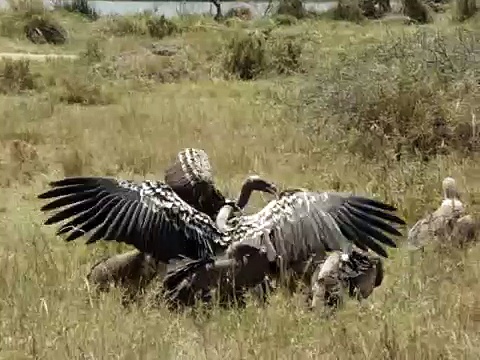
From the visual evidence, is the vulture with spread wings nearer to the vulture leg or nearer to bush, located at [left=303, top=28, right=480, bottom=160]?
the vulture leg

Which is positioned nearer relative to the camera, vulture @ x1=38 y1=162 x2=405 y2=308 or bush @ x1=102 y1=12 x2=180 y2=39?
vulture @ x1=38 y1=162 x2=405 y2=308

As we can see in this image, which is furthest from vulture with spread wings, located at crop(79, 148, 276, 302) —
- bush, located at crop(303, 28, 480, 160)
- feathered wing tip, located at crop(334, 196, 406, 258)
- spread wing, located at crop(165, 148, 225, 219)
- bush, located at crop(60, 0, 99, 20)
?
bush, located at crop(60, 0, 99, 20)

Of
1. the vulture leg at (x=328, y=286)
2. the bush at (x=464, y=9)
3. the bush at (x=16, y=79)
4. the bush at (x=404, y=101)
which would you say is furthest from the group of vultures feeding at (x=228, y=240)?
the bush at (x=464, y=9)

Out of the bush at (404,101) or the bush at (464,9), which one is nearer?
the bush at (404,101)

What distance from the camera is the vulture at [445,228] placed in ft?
19.2

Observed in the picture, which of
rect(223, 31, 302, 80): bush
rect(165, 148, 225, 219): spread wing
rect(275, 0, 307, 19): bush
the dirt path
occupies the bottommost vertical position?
rect(275, 0, 307, 19): bush

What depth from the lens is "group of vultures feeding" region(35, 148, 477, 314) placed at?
15.3 ft

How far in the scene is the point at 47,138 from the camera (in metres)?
10.1

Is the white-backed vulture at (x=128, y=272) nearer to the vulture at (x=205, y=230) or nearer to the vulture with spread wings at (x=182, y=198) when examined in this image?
the vulture with spread wings at (x=182, y=198)

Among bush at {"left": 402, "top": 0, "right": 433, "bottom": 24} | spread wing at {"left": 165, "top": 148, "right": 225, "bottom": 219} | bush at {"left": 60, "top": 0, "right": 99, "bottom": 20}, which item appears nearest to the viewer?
spread wing at {"left": 165, "top": 148, "right": 225, "bottom": 219}

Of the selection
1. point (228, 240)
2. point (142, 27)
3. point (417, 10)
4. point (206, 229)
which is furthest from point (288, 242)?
point (417, 10)

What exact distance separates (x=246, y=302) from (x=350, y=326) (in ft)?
1.71

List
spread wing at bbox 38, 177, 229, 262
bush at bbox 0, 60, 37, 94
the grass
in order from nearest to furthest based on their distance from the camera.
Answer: the grass < spread wing at bbox 38, 177, 229, 262 < bush at bbox 0, 60, 37, 94

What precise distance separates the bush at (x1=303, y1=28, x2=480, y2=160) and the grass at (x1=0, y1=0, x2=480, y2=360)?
0.02 metres
